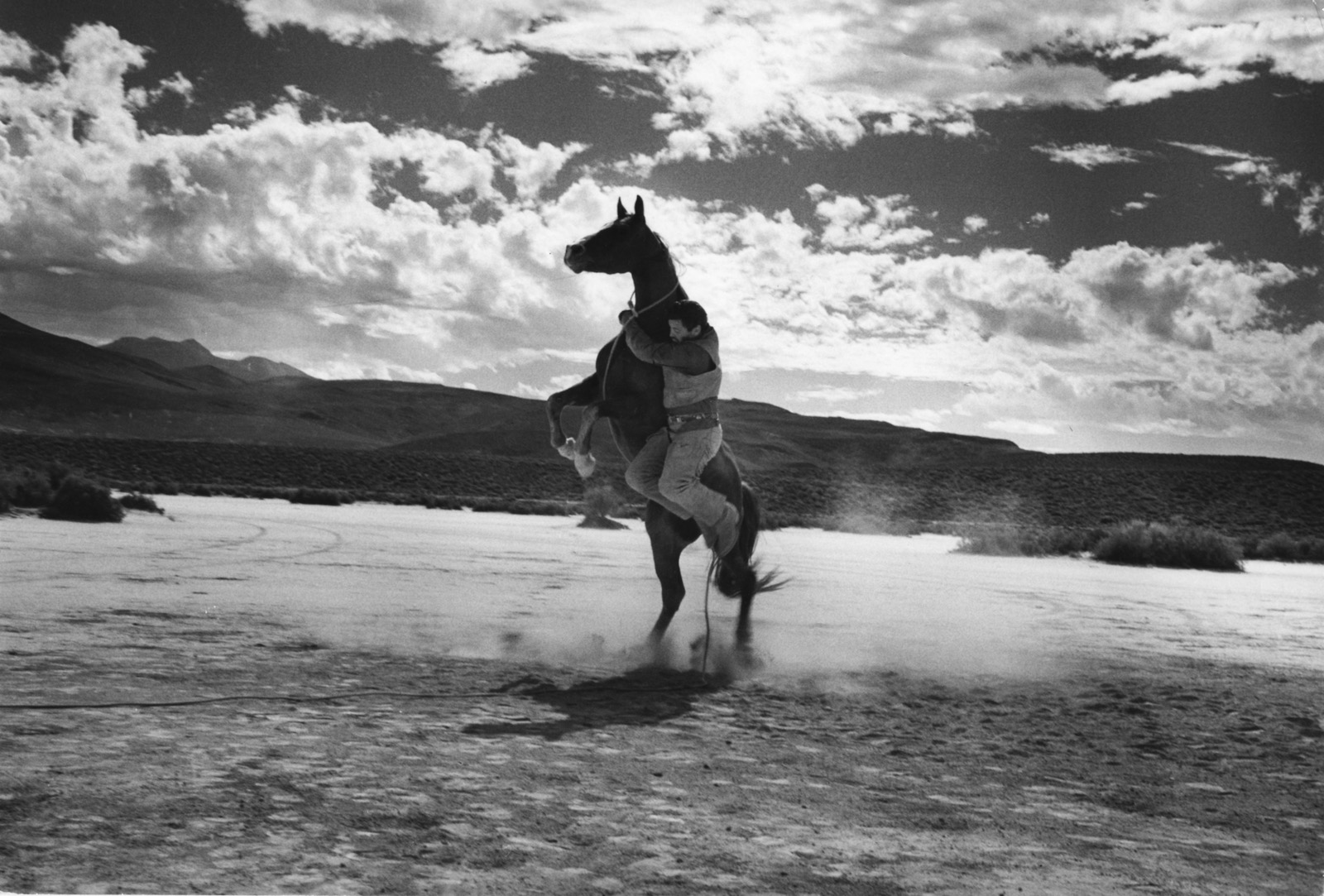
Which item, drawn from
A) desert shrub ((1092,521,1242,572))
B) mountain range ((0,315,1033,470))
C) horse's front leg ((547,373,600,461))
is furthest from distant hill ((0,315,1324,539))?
horse's front leg ((547,373,600,461))

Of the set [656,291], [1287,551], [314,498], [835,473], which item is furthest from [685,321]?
[835,473]

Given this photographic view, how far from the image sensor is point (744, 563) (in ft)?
21.9

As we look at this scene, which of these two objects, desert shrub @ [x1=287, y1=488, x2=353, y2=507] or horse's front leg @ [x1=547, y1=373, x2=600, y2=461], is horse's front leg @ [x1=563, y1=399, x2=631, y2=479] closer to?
horse's front leg @ [x1=547, y1=373, x2=600, y2=461]

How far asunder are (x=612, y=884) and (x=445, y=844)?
1.35ft

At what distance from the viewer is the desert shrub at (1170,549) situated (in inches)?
775

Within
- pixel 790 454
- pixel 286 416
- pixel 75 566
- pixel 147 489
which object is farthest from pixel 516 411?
pixel 75 566

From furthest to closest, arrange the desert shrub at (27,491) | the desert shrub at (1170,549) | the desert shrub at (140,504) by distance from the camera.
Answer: the desert shrub at (1170,549), the desert shrub at (140,504), the desert shrub at (27,491)

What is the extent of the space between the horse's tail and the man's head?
1.40 m

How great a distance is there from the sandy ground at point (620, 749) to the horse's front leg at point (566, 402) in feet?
3.40

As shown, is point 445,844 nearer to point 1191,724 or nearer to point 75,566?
point 1191,724

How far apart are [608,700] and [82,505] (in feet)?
44.3

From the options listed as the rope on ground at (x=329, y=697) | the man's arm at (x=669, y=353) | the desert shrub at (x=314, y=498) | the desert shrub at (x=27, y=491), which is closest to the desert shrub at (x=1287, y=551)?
the desert shrub at (x=314, y=498)

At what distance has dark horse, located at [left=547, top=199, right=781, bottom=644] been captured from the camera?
525 centimetres

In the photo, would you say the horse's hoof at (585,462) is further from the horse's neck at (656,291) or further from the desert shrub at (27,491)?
the desert shrub at (27,491)
